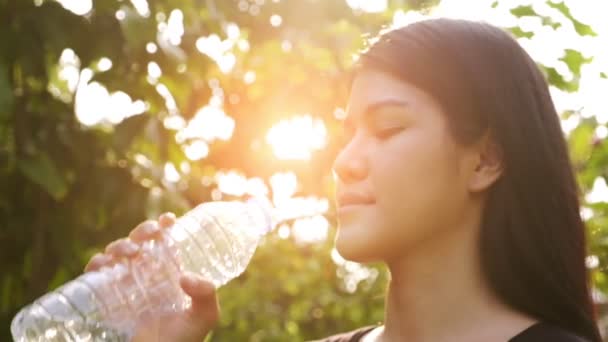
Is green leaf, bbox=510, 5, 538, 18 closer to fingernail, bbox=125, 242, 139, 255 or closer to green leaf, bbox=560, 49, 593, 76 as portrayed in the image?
green leaf, bbox=560, 49, 593, 76

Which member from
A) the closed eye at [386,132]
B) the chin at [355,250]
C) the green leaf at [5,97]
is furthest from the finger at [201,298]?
the green leaf at [5,97]

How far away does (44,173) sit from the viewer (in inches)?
132

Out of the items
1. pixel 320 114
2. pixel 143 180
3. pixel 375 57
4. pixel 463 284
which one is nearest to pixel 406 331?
pixel 463 284

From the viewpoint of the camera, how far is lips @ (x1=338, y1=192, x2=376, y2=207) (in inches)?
84.0

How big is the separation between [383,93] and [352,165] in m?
0.15

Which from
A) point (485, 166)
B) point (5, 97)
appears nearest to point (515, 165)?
point (485, 166)

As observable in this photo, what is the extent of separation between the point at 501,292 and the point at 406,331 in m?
0.22

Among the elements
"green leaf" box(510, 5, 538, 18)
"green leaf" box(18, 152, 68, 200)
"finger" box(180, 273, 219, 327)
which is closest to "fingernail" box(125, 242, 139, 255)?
"finger" box(180, 273, 219, 327)

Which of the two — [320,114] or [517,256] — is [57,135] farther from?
[517,256]

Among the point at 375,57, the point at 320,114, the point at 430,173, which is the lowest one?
the point at 320,114

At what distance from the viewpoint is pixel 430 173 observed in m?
2.13

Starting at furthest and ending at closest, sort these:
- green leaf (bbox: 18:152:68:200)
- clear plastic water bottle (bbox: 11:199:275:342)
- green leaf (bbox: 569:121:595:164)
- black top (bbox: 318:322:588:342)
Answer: green leaf (bbox: 18:152:68:200), green leaf (bbox: 569:121:595:164), clear plastic water bottle (bbox: 11:199:275:342), black top (bbox: 318:322:588:342)

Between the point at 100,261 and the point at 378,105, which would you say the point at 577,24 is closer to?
the point at 378,105

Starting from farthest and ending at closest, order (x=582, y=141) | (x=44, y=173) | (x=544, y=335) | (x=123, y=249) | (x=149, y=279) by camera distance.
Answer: (x=44, y=173) < (x=582, y=141) < (x=149, y=279) < (x=123, y=249) < (x=544, y=335)
